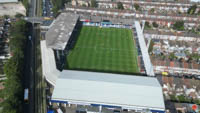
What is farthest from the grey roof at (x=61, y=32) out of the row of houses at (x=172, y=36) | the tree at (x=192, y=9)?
the tree at (x=192, y=9)

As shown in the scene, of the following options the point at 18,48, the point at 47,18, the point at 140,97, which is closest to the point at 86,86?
the point at 140,97

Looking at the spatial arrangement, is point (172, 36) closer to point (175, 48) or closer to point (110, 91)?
point (175, 48)

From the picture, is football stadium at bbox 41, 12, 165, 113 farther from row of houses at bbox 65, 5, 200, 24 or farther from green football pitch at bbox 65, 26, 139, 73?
row of houses at bbox 65, 5, 200, 24

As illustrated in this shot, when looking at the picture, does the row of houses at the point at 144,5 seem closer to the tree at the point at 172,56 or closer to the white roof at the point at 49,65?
the tree at the point at 172,56

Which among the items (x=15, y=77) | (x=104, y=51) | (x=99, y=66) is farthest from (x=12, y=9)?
(x=99, y=66)

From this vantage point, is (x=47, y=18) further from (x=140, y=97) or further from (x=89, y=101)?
(x=140, y=97)

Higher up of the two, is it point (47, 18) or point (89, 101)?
point (47, 18)

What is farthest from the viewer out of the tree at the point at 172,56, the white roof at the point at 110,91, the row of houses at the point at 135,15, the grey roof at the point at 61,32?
the row of houses at the point at 135,15
